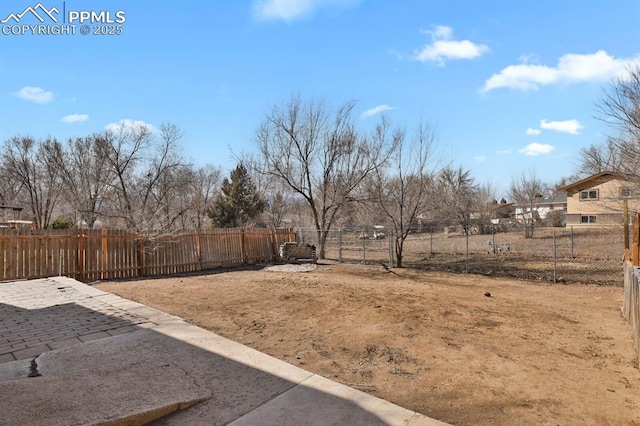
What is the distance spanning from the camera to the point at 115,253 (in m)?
12.1

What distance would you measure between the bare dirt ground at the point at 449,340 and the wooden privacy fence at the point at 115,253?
2.38m

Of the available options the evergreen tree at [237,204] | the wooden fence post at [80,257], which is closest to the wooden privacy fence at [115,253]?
the wooden fence post at [80,257]

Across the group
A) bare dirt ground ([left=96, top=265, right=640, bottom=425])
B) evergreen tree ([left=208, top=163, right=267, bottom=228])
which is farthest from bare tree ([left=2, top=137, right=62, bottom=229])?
bare dirt ground ([left=96, top=265, right=640, bottom=425])

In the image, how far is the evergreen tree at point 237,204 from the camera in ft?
119

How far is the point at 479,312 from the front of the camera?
723 cm

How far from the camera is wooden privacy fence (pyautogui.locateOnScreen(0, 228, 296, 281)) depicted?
10.4 meters

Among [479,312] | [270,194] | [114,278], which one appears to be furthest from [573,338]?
[270,194]

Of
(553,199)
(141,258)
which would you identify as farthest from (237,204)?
(553,199)

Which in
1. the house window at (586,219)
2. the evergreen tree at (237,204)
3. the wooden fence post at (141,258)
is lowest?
the wooden fence post at (141,258)

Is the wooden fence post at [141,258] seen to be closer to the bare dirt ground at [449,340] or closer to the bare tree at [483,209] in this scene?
the bare dirt ground at [449,340]

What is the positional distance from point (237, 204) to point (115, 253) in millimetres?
24349

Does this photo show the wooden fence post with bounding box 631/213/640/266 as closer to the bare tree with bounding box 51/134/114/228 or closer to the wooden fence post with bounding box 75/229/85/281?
the wooden fence post with bounding box 75/229/85/281

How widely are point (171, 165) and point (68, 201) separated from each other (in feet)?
31.1

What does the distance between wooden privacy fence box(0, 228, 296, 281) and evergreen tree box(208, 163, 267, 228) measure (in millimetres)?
20034
